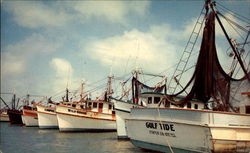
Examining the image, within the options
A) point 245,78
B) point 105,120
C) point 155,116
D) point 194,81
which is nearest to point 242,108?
point 245,78

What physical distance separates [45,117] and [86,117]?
10859 millimetres

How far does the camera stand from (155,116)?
14547mm

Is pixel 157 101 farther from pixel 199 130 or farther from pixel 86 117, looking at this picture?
pixel 86 117

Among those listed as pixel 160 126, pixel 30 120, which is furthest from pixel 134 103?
pixel 30 120

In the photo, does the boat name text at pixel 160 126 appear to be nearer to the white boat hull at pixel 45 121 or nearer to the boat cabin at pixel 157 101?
the boat cabin at pixel 157 101

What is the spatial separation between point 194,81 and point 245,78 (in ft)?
9.13

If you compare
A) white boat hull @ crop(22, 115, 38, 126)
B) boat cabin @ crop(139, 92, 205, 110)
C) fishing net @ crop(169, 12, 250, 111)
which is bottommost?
white boat hull @ crop(22, 115, 38, 126)

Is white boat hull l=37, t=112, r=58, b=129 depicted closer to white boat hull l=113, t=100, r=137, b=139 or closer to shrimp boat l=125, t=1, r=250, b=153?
white boat hull l=113, t=100, r=137, b=139

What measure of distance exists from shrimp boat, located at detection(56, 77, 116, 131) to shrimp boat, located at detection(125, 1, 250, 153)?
18.1 m

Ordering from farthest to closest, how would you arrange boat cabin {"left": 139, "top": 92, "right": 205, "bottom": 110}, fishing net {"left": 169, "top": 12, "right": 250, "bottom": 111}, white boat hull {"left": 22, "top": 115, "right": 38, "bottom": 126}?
white boat hull {"left": 22, "top": 115, "right": 38, "bottom": 126}
boat cabin {"left": 139, "top": 92, "right": 205, "bottom": 110}
fishing net {"left": 169, "top": 12, "right": 250, "bottom": 111}

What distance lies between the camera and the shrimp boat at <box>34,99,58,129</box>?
38.6 metres

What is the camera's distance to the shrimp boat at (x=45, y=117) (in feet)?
127

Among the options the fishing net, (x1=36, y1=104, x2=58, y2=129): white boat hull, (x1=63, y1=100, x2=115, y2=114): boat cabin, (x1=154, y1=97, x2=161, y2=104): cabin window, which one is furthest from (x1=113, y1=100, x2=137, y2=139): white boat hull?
(x1=36, y1=104, x2=58, y2=129): white boat hull

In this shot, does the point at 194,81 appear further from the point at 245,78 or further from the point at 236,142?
the point at 236,142
